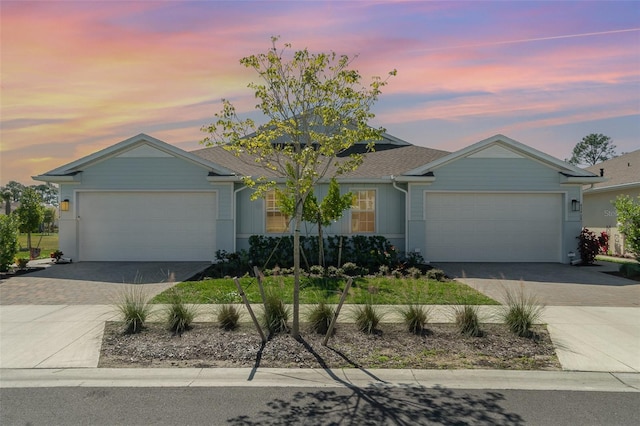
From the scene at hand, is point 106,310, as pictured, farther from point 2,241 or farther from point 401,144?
point 401,144

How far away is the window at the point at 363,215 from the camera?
16031mm

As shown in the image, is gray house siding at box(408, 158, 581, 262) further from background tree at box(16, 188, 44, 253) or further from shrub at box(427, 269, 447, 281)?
background tree at box(16, 188, 44, 253)

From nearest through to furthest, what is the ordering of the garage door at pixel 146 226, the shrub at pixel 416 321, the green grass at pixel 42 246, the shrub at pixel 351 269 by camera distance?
the shrub at pixel 416 321 < the shrub at pixel 351 269 < the garage door at pixel 146 226 < the green grass at pixel 42 246

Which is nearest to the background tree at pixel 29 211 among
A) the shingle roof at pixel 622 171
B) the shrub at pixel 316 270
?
the shrub at pixel 316 270

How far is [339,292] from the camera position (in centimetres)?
1010

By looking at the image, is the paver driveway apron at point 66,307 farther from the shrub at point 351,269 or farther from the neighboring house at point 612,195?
the neighboring house at point 612,195

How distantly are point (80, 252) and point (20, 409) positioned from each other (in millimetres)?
12251

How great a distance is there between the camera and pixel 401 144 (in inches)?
824

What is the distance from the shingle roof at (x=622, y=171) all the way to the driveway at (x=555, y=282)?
6099 millimetres

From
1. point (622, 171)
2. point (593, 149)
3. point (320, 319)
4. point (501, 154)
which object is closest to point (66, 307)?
point (320, 319)

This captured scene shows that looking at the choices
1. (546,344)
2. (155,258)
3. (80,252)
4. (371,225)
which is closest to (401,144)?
(371,225)

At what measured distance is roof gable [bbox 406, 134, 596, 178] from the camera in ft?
50.6

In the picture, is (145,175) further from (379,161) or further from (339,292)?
(339,292)

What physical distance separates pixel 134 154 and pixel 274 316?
10.7 m
